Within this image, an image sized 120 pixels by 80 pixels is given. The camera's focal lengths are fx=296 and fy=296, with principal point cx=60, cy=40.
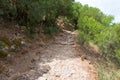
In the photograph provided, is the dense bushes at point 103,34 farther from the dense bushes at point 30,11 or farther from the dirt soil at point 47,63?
the dense bushes at point 30,11

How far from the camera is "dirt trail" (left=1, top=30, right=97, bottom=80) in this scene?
10.3m

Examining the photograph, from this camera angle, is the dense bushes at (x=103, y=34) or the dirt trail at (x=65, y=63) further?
the dense bushes at (x=103, y=34)

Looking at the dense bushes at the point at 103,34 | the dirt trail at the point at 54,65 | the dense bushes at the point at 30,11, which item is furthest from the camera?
the dense bushes at the point at 103,34

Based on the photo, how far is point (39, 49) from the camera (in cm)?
1338

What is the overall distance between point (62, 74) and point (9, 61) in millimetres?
2383

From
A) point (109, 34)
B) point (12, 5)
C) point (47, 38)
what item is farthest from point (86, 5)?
point (12, 5)

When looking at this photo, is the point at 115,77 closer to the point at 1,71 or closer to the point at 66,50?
the point at 66,50

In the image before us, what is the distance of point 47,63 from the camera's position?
11.6 meters

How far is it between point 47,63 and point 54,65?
0.36 metres

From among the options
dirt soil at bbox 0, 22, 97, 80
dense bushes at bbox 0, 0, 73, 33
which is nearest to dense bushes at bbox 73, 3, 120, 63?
dirt soil at bbox 0, 22, 97, 80

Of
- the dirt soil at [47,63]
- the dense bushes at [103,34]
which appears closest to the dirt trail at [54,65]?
the dirt soil at [47,63]

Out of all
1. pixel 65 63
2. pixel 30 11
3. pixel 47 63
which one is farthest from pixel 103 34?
pixel 47 63

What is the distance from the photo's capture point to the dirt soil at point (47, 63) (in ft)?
34.0

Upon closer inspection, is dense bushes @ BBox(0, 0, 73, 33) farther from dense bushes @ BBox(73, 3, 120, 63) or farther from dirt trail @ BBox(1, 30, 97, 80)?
dense bushes @ BBox(73, 3, 120, 63)
